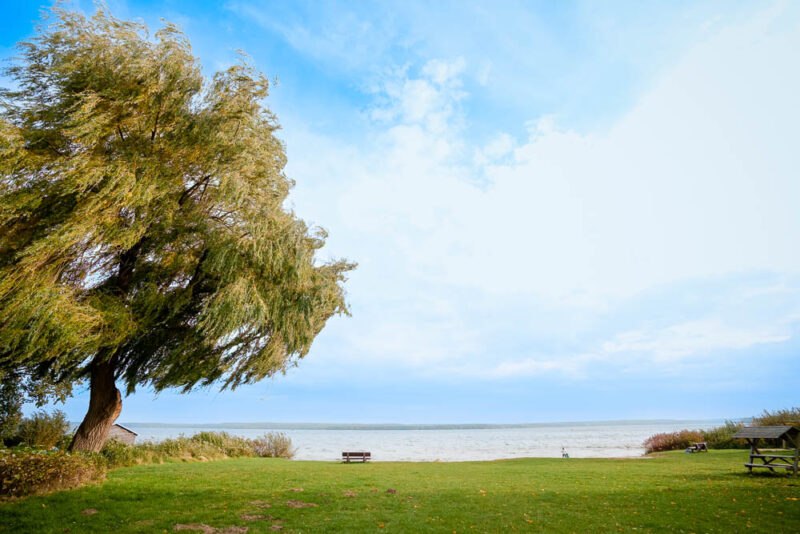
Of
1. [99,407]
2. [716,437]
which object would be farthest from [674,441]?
[99,407]

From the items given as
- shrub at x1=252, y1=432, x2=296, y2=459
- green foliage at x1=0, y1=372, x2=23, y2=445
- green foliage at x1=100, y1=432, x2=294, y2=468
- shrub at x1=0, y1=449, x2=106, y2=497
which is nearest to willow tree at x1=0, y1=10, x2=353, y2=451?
shrub at x1=0, y1=449, x2=106, y2=497

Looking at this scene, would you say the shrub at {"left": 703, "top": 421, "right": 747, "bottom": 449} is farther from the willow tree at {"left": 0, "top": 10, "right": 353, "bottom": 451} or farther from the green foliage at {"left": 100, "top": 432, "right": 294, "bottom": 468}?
the willow tree at {"left": 0, "top": 10, "right": 353, "bottom": 451}

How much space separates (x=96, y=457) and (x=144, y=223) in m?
7.27

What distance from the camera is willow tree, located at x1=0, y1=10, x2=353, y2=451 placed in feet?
→ 30.3

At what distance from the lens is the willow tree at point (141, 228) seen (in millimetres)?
9250

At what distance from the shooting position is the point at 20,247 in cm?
929

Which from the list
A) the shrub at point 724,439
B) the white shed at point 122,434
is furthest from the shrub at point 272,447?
the shrub at point 724,439

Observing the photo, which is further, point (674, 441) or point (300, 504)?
point (674, 441)

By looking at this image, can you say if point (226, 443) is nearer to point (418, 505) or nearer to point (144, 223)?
point (418, 505)

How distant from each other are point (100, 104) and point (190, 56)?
2.54 metres

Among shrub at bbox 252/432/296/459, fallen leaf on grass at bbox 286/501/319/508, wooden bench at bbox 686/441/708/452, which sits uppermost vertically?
fallen leaf on grass at bbox 286/501/319/508

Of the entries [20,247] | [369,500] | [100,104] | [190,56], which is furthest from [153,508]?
[190,56]

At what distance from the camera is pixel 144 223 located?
10492mm

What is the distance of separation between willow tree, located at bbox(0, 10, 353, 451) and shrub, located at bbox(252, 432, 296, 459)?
20.8 m
